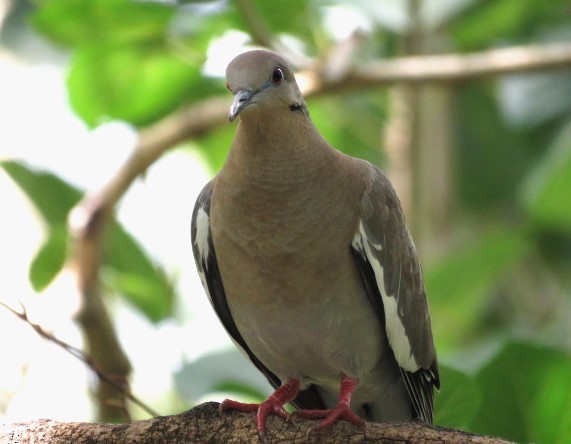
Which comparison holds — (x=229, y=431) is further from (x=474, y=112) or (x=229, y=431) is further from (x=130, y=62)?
(x=474, y=112)

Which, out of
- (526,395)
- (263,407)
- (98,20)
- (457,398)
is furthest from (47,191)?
(526,395)

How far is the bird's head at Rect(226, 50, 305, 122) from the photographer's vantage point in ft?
10.5

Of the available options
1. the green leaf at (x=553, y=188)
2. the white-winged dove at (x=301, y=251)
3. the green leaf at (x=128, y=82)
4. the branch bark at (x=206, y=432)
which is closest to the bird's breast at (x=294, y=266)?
the white-winged dove at (x=301, y=251)

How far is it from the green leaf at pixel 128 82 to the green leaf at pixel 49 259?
0.69m

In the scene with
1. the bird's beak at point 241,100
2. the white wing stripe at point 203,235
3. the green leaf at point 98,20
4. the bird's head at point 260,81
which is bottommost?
the white wing stripe at point 203,235

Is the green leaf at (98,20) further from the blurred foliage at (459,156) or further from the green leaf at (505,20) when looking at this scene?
the green leaf at (505,20)

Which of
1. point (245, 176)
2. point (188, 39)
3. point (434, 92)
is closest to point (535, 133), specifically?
point (434, 92)

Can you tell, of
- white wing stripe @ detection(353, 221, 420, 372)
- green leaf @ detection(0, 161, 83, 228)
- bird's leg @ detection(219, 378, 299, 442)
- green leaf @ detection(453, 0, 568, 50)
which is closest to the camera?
bird's leg @ detection(219, 378, 299, 442)

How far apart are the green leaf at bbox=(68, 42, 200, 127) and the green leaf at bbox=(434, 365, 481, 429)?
8.12 ft

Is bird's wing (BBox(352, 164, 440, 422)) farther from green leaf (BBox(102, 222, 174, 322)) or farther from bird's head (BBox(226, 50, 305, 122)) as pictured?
green leaf (BBox(102, 222, 174, 322))

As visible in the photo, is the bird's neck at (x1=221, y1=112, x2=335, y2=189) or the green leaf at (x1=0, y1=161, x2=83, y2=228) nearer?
the bird's neck at (x1=221, y1=112, x2=335, y2=189)

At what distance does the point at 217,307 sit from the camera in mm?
3682

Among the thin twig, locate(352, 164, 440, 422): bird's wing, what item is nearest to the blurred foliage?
locate(352, 164, 440, 422): bird's wing

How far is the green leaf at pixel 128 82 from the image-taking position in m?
5.03
